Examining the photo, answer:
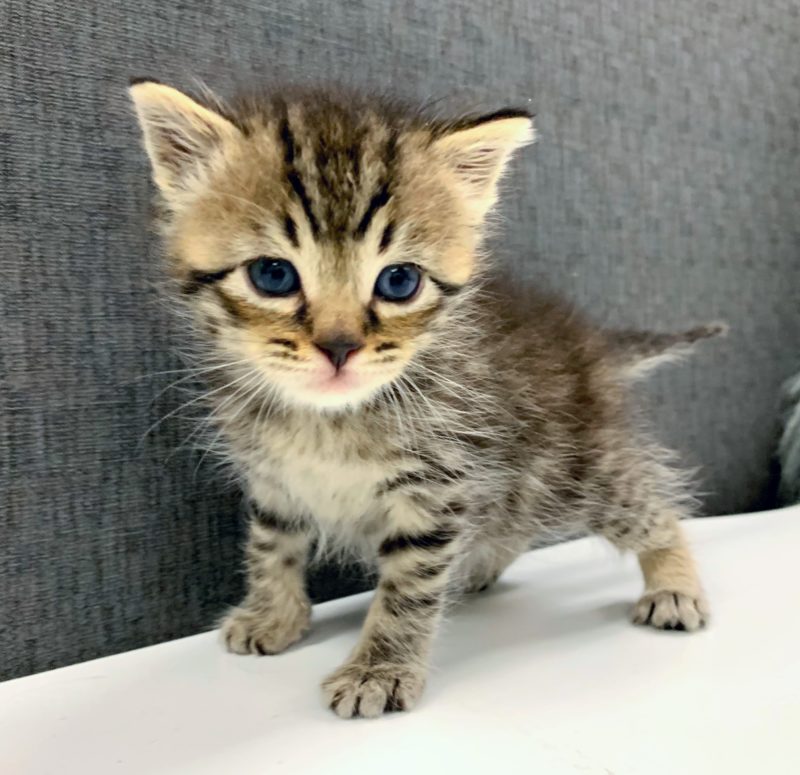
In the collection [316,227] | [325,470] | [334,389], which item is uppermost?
[316,227]

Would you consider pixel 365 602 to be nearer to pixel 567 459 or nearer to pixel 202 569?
pixel 202 569

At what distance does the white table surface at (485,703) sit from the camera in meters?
0.70

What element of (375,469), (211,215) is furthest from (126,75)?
(375,469)

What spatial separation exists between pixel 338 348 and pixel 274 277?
0.10 meters

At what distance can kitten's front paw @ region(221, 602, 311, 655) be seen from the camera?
95 cm

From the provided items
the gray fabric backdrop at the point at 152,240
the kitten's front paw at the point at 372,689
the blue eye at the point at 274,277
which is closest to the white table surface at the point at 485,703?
the kitten's front paw at the point at 372,689

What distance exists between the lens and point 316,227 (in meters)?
0.78

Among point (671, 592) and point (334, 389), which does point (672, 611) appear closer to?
point (671, 592)

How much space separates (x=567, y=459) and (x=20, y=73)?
0.74 meters

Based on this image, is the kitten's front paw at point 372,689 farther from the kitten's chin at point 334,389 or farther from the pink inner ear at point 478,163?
the pink inner ear at point 478,163

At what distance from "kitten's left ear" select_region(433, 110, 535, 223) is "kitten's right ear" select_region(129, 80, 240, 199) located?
22 cm

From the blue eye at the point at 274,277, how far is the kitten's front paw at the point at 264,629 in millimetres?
387

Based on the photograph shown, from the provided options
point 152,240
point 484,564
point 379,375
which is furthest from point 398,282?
point 484,564


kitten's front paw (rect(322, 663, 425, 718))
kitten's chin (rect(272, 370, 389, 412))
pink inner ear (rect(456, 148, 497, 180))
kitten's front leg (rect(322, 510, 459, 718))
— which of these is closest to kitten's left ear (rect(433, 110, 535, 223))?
pink inner ear (rect(456, 148, 497, 180))
